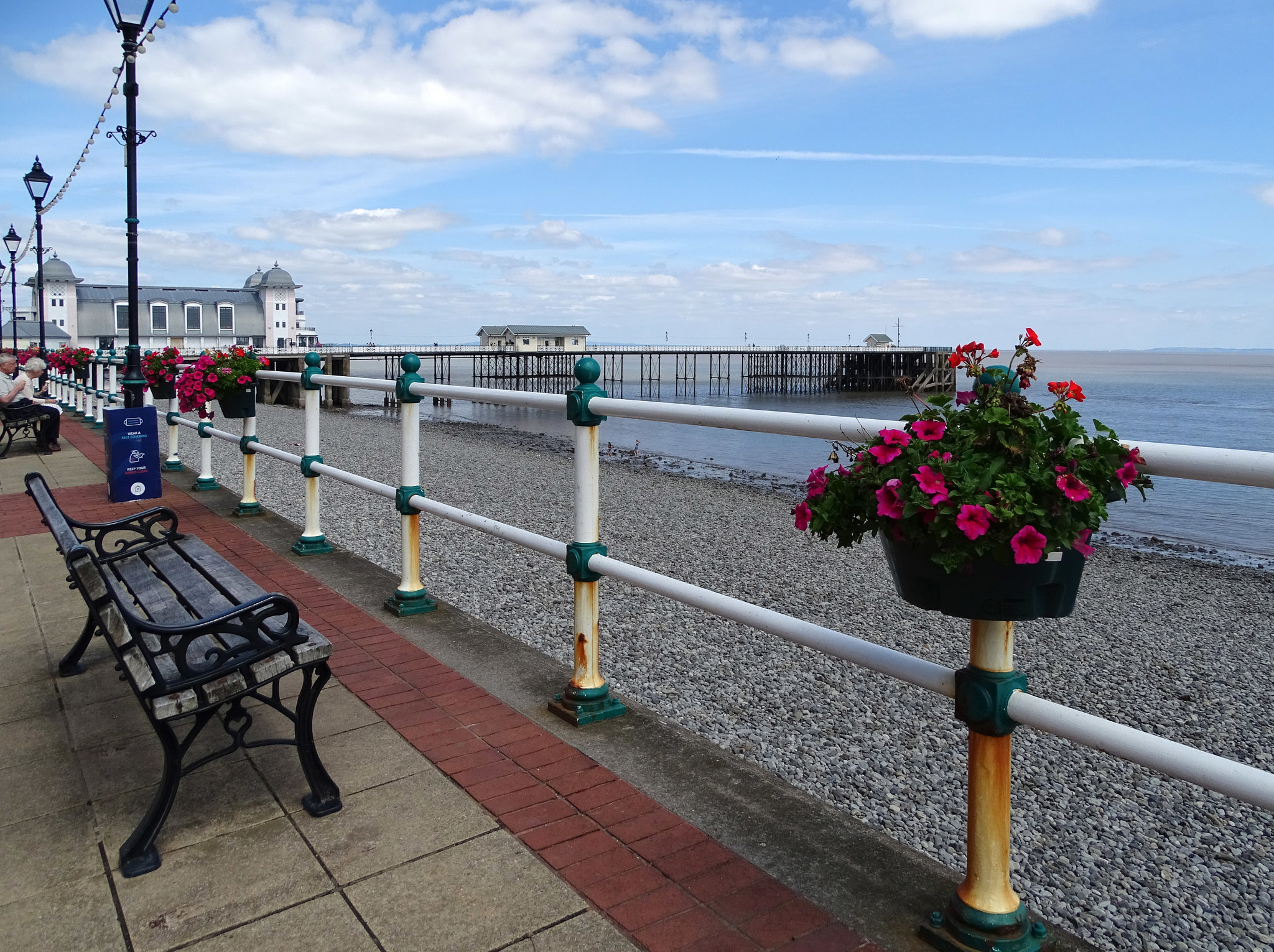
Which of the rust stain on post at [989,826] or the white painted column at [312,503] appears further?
the white painted column at [312,503]

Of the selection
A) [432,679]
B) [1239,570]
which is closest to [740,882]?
[432,679]

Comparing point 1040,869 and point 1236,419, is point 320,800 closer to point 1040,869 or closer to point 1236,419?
point 1040,869

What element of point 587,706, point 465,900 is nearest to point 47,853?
point 465,900

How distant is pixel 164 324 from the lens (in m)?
90.7

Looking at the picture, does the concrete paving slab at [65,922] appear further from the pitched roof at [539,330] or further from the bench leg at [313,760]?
the pitched roof at [539,330]

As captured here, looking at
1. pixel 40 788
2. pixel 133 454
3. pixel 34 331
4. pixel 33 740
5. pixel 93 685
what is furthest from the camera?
pixel 34 331

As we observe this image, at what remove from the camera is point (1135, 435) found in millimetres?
41750

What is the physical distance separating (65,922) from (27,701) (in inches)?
65.2

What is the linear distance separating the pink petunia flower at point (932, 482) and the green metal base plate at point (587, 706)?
5.95 ft

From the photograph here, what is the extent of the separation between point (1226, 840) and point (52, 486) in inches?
378

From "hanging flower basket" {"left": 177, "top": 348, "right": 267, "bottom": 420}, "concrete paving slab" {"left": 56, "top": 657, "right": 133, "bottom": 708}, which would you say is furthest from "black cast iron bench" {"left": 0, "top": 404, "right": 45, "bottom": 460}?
"concrete paving slab" {"left": 56, "top": 657, "right": 133, "bottom": 708}

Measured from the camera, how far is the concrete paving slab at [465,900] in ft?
7.00

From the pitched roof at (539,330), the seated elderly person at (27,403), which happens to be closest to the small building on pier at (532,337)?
the pitched roof at (539,330)

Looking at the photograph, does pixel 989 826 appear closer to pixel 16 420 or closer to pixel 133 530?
pixel 133 530
